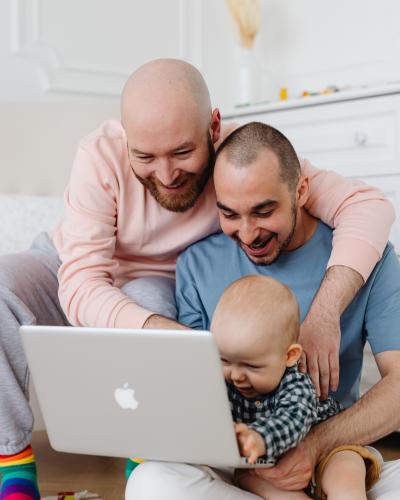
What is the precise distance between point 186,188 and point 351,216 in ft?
1.10

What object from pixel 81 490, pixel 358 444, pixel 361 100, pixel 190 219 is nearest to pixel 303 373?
pixel 358 444

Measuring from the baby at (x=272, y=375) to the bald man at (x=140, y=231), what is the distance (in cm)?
16

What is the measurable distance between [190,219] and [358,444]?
622 millimetres

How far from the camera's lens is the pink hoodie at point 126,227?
142 cm

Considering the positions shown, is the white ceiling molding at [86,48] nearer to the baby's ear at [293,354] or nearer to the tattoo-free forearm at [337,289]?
the tattoo-free forearm at [337,289]

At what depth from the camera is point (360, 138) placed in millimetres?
2279

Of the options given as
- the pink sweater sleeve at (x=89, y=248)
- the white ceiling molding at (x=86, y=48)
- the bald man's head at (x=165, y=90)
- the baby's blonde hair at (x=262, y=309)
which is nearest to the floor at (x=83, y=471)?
the pink sweater sleeve at (x=89, y=248)

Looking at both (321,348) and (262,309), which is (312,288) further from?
(262,309)

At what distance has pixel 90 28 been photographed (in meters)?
2.85

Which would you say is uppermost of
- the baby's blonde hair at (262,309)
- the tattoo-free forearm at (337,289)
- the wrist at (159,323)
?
the baby's blonde hair at (262,309)

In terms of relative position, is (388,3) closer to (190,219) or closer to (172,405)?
(190,219)

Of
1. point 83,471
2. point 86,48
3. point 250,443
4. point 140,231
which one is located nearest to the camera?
point 250,443

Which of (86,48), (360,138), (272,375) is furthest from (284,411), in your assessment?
(86,48)

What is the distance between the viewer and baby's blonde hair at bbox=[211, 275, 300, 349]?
3.67ft
